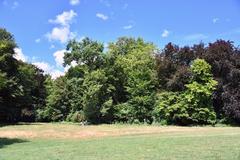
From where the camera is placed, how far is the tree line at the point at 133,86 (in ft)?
181

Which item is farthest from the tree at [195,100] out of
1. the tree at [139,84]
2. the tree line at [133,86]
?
the tree at [139,84]

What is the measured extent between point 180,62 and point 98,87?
37.1ft

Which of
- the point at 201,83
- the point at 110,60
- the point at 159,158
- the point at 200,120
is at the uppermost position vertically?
the point at 110,60

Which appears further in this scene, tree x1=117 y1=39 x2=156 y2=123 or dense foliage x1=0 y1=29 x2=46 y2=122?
tree x1=117 y1=39 x2=156 y2=123

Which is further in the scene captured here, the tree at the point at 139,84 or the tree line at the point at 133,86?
the tree at the point at 139,84

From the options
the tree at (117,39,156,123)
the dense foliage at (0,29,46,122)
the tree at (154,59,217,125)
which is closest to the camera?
the tree at (154,59,217,125)

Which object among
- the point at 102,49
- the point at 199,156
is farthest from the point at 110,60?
the point at 199,156

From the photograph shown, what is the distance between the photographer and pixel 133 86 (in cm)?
6419

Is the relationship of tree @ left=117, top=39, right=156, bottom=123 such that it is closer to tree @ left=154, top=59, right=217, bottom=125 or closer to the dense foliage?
tree @ left=154, top=59, right=217, bottom=125

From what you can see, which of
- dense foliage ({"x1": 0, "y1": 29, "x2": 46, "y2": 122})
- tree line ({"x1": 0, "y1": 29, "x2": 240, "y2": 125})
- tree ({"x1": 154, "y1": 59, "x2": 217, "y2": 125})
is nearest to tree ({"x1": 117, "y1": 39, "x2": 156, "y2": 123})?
tree line ({"x1": 0, "y1": 29, "x2": 240, "y2": 125})

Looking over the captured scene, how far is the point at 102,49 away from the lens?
6366 cm

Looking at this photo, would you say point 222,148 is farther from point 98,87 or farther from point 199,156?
point 98,87

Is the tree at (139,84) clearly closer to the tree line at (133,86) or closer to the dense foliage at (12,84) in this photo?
the tree line at (133,86)

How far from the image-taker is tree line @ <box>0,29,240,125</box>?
55.0m
